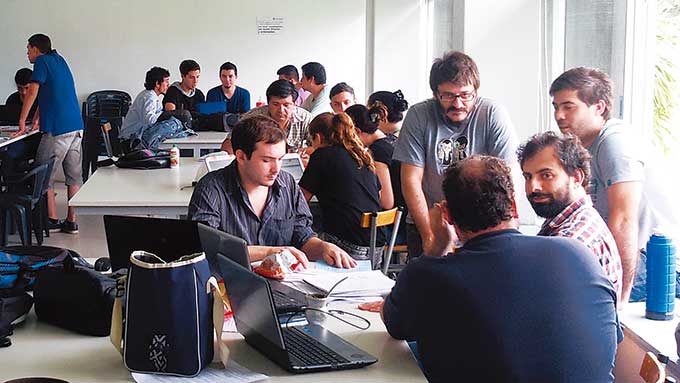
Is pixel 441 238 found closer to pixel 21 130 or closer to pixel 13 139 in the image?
pixel 13 139

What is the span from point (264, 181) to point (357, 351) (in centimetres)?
119

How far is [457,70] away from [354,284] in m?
1.22

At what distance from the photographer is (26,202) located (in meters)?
6.18

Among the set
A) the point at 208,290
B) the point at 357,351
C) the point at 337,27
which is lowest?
the point at 357,351

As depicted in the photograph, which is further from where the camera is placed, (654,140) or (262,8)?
(262,8)

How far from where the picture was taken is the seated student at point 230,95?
29.7 feet

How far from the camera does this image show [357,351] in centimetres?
228

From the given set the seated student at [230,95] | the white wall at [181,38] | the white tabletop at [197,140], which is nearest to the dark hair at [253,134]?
the white tabletop at [197,140]

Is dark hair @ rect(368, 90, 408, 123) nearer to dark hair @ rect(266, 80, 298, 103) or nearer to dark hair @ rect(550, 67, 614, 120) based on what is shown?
dark hair @ rect(266, 80, 298, 103)

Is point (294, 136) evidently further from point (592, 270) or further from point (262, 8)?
point (262, 8)

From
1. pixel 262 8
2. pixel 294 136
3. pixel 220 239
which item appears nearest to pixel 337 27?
pixel 262 8

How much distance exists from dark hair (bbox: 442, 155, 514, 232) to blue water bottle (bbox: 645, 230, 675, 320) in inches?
35.9

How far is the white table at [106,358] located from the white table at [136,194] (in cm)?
196

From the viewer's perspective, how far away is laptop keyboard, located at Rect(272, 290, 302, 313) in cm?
253
